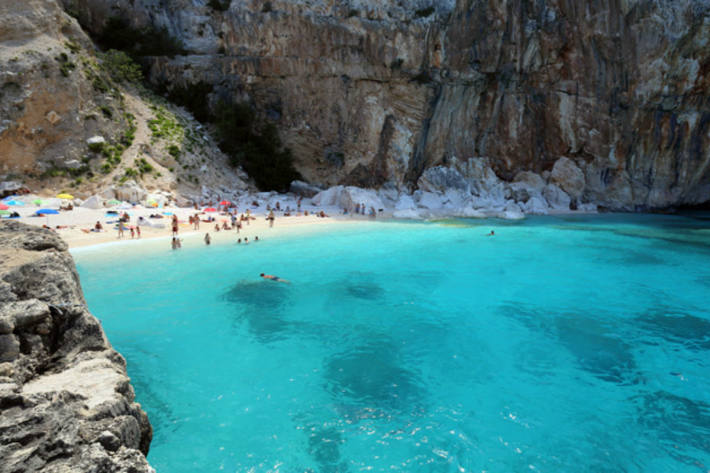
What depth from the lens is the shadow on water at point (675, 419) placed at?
6559mm

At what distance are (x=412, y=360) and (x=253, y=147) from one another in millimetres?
30765

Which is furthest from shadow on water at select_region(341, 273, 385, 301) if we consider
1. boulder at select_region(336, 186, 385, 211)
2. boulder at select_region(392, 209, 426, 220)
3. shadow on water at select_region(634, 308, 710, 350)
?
boulder at select_region(336, 186, 385, 211)

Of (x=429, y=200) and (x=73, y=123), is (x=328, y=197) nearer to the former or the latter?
(x=429, y=200)

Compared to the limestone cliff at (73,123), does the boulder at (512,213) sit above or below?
below

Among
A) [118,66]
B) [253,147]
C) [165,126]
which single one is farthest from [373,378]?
[118,66]

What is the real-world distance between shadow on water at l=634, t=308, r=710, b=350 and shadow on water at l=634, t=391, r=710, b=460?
3.06 m

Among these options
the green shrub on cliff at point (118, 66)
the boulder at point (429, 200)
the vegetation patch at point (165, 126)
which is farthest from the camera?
the boulder at point (429, 200)

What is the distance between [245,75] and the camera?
36688 millimetres

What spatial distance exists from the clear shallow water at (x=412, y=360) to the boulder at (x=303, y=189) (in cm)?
1860

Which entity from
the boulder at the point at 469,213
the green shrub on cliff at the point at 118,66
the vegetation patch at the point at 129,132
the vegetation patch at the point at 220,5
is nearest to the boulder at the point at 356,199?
the boulder at the point at 469,213

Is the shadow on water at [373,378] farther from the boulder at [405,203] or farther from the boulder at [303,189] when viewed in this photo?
the boulder at [303,189]

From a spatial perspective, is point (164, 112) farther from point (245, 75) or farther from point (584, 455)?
point (584, 455)

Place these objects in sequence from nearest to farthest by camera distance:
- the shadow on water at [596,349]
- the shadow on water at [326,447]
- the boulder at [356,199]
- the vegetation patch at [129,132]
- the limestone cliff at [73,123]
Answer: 1. the shadow on water at [326,447]
2. the shadow on water at [596,349]
3. the limestone cliff at [73,123]
4. the vegetation patch at [129,132]
5. the boulder at [356,199]

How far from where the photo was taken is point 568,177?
132 feet
